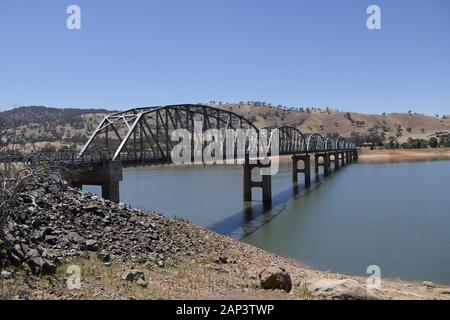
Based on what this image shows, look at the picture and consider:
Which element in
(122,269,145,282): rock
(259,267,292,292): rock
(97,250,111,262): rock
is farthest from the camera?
(97,250,111,262): rock

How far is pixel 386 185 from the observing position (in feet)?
257

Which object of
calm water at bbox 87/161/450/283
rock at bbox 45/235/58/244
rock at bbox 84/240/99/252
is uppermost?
rock at bbox 45/235/58/244

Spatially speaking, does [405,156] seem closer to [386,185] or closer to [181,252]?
[386,185]

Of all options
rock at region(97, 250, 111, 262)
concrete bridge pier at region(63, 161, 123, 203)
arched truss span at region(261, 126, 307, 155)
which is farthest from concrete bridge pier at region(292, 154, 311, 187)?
rock at region(97, 250, 111, 262)

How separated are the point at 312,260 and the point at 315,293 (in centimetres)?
1538

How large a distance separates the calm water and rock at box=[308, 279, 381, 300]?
1232 centimetres

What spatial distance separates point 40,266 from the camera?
13.1 meters

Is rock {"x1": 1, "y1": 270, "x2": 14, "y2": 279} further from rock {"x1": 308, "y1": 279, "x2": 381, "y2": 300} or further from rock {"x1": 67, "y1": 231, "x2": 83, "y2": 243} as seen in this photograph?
rock {"x1": 308, "y1": 279, "x2": 381, "y2": 300}

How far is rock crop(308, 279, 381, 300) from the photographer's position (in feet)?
44.0

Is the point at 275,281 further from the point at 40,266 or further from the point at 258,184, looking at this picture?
the point at 258,184

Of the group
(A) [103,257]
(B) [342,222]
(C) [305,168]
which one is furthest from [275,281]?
(C) [305,168]

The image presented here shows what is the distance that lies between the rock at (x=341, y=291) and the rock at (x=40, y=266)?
24.9ft

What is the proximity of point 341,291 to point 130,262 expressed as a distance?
7.76m

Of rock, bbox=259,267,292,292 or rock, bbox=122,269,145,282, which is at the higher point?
rock, bbox=122,269,145,282
